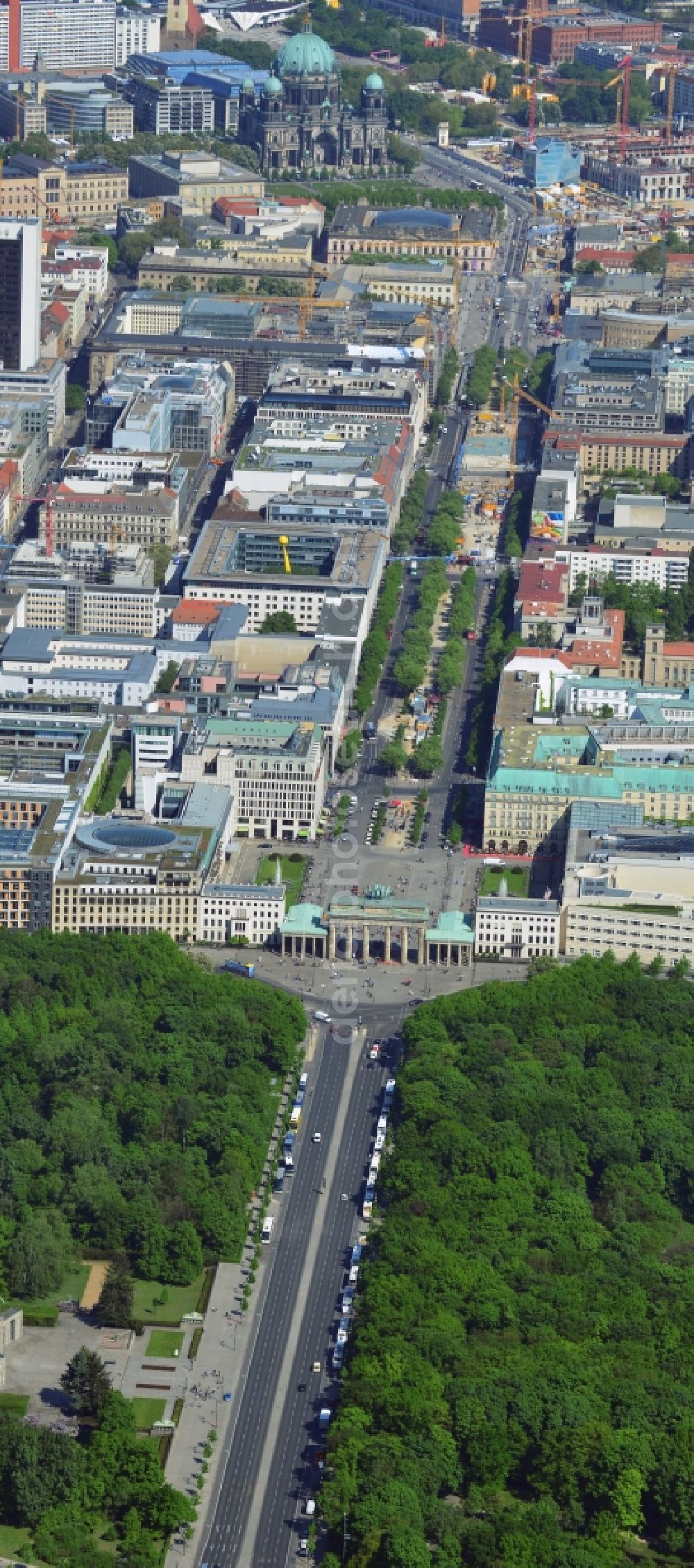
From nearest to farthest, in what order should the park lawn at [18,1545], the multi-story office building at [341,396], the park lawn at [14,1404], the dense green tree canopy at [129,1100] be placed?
the park lawn at [18,1545], the park lawn at [14,1404], the dense green tree canopy at [129,1100], the multi-story office building at [341,396]

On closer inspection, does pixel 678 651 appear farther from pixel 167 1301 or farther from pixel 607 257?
pixel 607 257

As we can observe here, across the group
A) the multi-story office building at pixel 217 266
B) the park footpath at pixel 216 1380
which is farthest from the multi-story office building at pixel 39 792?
the multi-story office building at pixel 217 266

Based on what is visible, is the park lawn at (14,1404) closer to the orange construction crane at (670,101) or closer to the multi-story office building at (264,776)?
the multi-story office building at (264,776)

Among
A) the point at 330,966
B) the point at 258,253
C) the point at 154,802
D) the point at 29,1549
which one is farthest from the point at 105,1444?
the point at 258,253

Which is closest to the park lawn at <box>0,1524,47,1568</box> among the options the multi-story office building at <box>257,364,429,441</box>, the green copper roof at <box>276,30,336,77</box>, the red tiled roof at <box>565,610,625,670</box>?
the red tiled roof at <box>565,610,625,670</box>

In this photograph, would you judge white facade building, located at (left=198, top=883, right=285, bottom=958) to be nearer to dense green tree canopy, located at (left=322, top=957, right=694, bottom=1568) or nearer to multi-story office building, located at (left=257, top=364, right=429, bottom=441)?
dense green tree canopy, located at (left=322, top=957, right=694, bottom=1568)

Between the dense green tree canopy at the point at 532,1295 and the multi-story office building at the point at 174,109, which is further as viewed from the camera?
the multi-story office building at the point at 174,109

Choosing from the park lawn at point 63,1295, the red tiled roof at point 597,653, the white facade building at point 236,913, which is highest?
the red tiled roof at point 597,653
